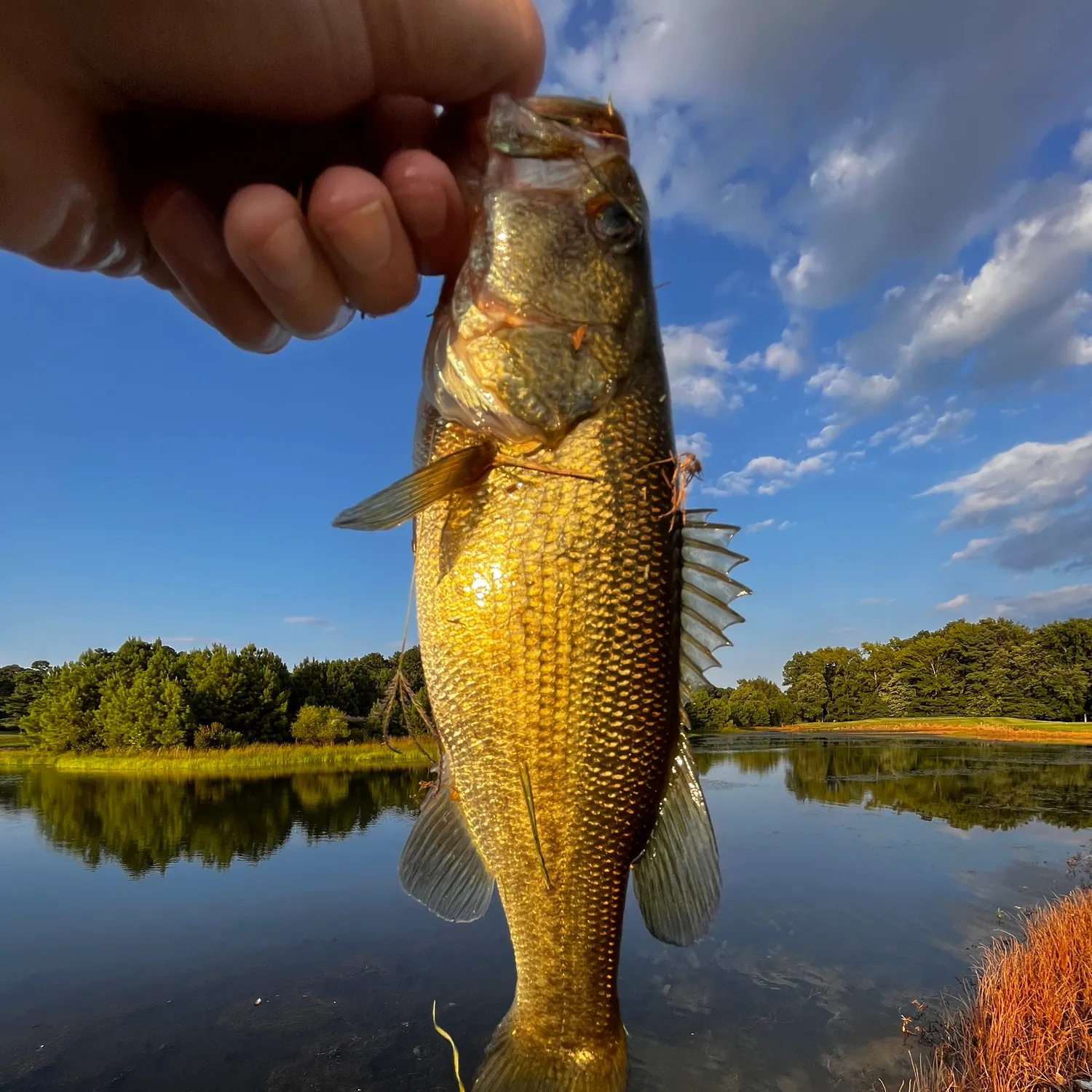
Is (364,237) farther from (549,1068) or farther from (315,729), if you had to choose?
(315,729)

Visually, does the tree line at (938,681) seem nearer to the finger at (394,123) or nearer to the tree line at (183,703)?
the tree line at (183,703)

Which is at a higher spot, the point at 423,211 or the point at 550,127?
the point at 550,127

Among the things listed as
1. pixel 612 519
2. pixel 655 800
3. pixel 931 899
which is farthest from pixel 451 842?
pixel 931 899

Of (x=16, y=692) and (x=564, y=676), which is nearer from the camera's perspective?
(x=564, y=676)

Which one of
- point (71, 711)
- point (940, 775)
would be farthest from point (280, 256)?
point (71, 711)

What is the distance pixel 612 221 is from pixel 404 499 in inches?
44.8

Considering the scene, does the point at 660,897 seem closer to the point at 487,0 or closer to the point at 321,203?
the point at 321,203

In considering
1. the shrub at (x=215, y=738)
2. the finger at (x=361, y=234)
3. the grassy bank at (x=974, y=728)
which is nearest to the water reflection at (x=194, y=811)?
the shrub at (x=215, y=738)

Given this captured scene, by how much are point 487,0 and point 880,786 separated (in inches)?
1569

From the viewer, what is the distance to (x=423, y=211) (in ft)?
6.99

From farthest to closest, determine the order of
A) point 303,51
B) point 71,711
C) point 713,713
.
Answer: point 713,713
point 71,711
point 303,51

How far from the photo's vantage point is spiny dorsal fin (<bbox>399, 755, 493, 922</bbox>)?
6.98 feet

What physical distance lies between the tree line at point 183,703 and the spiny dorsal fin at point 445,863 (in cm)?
4170

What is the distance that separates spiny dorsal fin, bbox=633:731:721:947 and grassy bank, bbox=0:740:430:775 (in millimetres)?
41692
